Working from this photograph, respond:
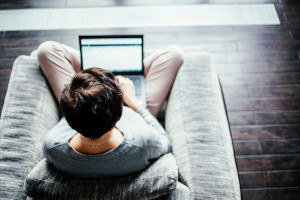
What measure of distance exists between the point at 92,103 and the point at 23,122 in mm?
600

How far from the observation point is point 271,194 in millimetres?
1747

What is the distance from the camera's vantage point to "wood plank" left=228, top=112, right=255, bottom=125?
77.0 inches

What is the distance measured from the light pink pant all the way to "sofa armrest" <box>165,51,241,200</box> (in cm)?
5

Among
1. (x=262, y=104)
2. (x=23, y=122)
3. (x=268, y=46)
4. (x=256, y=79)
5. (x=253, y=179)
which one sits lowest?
(x=253, y=179)

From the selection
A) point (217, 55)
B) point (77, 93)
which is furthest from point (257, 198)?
point (77, 93)

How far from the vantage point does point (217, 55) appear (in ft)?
7.25

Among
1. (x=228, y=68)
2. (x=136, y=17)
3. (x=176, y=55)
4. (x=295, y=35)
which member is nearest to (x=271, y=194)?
(x=228, y=68)

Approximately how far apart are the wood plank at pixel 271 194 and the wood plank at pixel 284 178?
0.03 metres

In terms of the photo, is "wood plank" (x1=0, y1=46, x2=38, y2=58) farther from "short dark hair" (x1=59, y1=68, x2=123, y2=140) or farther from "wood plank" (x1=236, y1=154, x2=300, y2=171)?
"wood plank" (x1=236, y1=154, x2=300, y2=171)

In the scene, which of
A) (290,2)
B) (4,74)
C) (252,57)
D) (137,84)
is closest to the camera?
(137,84)

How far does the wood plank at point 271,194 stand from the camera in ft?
5.71

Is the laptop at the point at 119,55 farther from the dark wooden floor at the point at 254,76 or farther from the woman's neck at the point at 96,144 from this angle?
the dark wooden floor at the point at 254,76

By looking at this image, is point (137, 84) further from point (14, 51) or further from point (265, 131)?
point (14, 51)

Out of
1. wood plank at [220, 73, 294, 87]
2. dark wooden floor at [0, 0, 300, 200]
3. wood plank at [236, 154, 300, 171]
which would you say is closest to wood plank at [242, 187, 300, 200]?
dark wooden floor at [0, 0, 300, 200]
